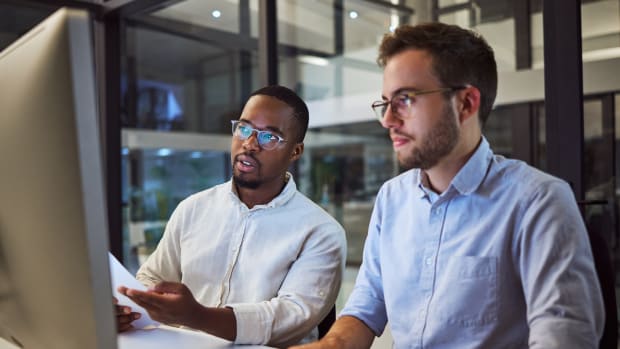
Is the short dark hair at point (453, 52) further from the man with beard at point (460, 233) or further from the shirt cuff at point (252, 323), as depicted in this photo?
the shirt cuff at point (252, 323)

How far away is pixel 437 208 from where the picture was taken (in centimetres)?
133

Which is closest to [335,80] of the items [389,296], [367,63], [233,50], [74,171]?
[367,63]

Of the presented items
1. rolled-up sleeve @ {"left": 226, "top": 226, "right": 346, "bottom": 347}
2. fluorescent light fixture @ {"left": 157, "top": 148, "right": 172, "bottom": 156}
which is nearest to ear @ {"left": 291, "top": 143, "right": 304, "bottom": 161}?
rolled-up sleeve @ {"left": 226, "top": 226, "right": 346, "bottom": 347}

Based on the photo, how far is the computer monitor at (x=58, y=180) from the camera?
575mm

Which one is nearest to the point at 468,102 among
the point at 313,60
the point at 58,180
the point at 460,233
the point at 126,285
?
the point at 460,233

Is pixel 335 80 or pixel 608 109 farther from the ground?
pixel 335 80

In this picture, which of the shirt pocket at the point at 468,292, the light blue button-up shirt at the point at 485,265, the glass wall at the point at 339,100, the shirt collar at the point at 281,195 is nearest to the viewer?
the light blue button-up shirt at the point at 485,265

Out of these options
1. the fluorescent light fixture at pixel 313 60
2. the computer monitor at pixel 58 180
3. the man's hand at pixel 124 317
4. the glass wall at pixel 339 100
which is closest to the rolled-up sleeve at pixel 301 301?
the man's hand at pixel 124 317

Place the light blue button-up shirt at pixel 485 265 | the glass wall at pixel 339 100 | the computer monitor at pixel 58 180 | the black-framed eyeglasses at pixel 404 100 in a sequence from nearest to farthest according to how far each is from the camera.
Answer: the computer monitor at pixel 58 180
the light blue button-up shirt at pixel 485 265
the black-framed eyeglasses at pixel 404 100
the glass wall at pixel 339 100

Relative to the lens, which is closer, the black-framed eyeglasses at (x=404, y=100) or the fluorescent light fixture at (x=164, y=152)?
the black-framed eyeglasses at (x=404, y=100)

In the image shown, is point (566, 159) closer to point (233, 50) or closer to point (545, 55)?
point (545, 55)

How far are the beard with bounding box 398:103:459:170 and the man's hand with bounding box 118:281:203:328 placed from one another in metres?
0.60

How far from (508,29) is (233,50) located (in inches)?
99.4

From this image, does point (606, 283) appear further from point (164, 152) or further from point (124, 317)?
point (164, 152)
